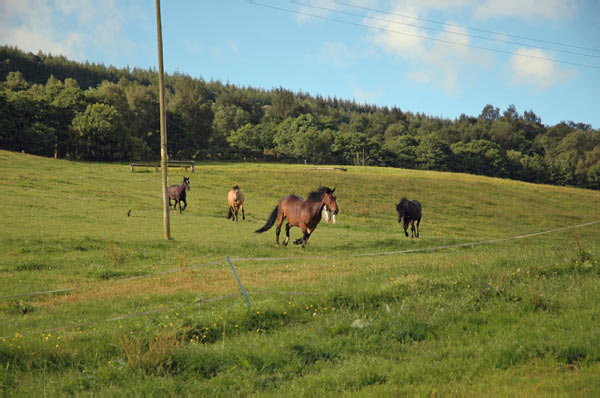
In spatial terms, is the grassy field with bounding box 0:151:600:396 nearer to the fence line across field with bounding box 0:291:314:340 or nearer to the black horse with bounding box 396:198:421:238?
the fence line across field with bounding box 0:291:314:340

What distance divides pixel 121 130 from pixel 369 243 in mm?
72733

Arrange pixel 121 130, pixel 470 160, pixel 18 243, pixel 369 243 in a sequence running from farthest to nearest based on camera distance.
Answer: pixel 470 160 → pixel 121 130 → pixel 369 243 → pixel 18 243

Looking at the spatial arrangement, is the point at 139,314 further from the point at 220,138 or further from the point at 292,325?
the point at 220,138

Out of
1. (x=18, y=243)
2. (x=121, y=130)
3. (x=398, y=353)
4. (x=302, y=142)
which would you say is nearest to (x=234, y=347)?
(x=398, y=353)

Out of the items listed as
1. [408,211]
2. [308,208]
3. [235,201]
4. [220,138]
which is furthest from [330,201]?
[220,138]

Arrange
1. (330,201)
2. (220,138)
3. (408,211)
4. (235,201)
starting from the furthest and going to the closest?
1. (220,138)
2. (235,201)
3. (408,211)
4. (330,201)

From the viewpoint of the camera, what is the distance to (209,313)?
8.35 meters

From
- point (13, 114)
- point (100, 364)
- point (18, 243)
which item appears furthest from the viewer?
point (13, 114)

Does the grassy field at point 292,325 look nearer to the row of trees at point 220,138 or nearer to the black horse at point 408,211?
the black horse at point 408,211

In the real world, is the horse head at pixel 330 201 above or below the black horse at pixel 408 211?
above

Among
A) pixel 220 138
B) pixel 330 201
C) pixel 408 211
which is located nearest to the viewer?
pixel 330 201

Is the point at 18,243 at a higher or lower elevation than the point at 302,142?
lower

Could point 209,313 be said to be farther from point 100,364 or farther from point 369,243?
point 369,243

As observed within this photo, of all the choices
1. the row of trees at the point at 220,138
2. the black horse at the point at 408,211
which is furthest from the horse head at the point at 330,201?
the row of trees at the point at 220,138
